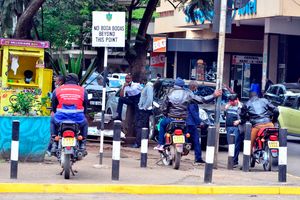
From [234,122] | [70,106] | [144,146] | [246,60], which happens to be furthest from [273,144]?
[246,60]

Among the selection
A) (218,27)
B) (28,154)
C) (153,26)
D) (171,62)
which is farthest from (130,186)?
(153,26)

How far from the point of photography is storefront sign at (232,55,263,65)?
46094 millimetres

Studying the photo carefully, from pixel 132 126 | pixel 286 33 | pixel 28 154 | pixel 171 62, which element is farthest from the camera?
pixel 171 62

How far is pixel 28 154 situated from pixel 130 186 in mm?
3287

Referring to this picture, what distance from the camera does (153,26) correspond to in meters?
57.7

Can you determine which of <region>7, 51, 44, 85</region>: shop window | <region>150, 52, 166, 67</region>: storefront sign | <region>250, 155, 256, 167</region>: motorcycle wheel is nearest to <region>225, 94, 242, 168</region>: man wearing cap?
<region>250, 155, 256, 167</region>: motorcycle wheel

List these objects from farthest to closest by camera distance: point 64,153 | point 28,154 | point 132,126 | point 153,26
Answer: point 153,26, point 132,126, point 28,154, point 64,153

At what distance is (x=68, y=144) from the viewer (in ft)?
41.7

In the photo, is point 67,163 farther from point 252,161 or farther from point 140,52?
point 140,52

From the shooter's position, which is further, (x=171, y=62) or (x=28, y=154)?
(x=171, y=62)

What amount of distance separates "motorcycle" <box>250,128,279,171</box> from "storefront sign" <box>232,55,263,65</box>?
98.7 ft

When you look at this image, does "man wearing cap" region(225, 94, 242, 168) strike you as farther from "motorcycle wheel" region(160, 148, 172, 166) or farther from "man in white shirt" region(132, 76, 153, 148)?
"man in white shirt" region(132, 76, 153, 148)

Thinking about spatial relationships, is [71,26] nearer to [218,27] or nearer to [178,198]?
[218,27]

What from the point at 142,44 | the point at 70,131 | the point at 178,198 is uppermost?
the point at 142,44
